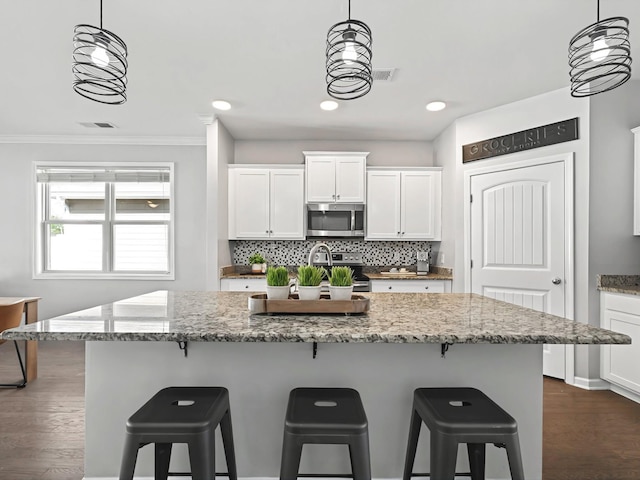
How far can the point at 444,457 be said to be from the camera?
129 cm

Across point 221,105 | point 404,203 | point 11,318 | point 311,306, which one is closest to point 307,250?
point 404,203

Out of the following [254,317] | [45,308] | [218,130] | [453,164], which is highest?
[218,130]

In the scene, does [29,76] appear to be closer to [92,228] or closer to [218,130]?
[218,130]

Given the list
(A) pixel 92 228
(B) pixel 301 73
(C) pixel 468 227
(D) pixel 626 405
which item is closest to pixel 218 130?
(B) pixel 301 73

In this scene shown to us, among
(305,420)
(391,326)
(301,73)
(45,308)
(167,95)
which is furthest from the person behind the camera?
(45,308)

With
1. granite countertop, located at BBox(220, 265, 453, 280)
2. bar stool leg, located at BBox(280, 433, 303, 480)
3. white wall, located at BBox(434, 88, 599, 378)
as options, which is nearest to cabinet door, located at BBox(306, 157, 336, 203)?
granite countertop, located at BBox(220, 265, 453, 280)

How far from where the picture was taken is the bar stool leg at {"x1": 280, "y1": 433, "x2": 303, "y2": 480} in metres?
1.30

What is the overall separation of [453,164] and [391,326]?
328 cm

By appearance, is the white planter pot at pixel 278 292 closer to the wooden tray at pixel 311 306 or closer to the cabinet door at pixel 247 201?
the wooden tray at pixel 311 306

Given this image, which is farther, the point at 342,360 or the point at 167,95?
the point at 167,95

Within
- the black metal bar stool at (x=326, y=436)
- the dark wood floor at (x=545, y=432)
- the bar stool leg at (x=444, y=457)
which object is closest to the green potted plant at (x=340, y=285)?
the black metal bar stool at (x=326, y=436)

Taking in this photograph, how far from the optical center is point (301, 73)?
10.3 feet

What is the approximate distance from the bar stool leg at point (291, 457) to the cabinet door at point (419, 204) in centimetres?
365

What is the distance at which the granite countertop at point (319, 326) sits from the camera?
133 centimetres
